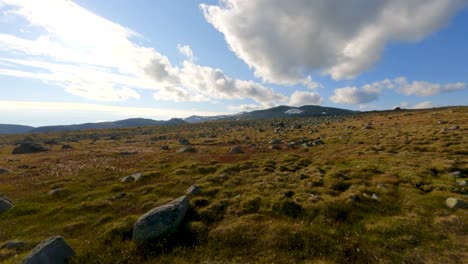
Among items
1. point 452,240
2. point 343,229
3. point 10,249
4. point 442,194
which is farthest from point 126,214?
point 442,194

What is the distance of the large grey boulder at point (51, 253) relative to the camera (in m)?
13.3

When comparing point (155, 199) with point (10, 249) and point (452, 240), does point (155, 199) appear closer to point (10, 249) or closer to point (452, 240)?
point (10, 249)

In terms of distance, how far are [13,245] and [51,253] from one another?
5.05m

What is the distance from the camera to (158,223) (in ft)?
54.9

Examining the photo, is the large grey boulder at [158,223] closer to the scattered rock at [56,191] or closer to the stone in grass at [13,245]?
the stone in grass at [13,245]

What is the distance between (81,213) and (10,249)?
19.1 feet

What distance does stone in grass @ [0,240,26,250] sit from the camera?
1591 cm

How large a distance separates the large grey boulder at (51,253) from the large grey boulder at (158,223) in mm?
3988

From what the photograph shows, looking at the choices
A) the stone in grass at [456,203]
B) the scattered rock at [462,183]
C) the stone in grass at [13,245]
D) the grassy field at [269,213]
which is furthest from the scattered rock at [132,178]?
the scattered rock at [462,183]

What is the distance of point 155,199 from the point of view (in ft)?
76.1

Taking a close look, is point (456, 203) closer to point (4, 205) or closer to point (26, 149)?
point (4, 205)

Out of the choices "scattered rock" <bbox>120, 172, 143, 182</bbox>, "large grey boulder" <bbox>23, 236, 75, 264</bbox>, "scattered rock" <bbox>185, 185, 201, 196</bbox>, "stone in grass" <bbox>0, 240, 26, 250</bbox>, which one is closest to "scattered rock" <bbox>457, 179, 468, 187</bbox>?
"scattered rock" <bbox>185, 185, 201, 196</bbox>

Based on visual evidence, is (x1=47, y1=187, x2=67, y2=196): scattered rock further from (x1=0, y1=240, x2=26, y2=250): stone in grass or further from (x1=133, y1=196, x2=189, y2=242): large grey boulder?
(x1=133, y1=196, x2=189, y2=242): large grey boulder

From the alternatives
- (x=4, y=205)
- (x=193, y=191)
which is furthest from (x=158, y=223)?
(x=4, y=205)
